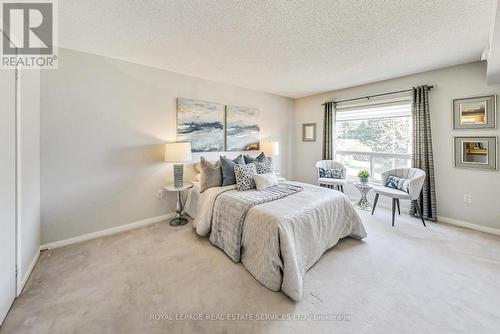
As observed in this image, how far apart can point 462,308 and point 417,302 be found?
1.01 ft

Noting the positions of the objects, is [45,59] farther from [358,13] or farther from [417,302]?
[417,302]

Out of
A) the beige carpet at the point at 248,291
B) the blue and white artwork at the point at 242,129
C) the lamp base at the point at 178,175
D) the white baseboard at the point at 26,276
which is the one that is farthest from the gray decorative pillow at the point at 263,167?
the white baseboard at the point at 26,276

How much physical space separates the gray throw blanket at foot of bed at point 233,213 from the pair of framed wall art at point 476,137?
2.62m

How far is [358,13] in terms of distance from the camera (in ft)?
5.85

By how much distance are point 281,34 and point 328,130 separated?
9.15ft

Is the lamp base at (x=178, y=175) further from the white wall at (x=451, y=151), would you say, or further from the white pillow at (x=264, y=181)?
the white wall at (x=451, y=151)

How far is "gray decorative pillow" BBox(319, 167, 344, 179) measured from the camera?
400cm

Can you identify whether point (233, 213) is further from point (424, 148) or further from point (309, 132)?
point (309, 132)

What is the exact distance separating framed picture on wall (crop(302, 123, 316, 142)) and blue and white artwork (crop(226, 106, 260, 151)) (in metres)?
1.38

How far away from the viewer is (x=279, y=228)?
172cm

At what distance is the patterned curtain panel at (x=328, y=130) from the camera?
437cm

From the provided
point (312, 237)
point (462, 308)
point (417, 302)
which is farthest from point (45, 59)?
point (462, 308)

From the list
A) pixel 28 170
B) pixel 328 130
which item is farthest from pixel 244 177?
pixel 328 130

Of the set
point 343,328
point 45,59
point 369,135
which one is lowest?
point 343,328
